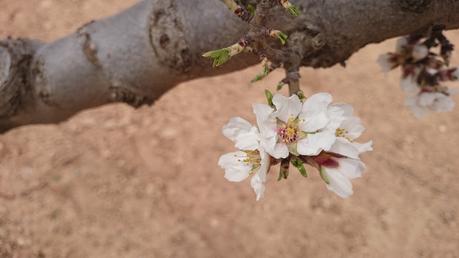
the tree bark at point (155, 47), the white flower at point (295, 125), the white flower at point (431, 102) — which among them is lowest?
the white flower at point (431, 102)

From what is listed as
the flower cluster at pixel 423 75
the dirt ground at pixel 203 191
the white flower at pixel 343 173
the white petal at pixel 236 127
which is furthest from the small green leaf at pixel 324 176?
the dirt ground at pixel 203 191

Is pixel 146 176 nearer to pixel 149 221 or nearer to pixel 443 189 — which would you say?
pixel 149 221

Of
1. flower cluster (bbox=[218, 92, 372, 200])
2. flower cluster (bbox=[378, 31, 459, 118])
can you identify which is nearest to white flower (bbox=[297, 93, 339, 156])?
flower cluster (bbox=[218, 92, 372, 200])

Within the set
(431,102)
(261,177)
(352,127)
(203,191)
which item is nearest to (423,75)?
(431,102)

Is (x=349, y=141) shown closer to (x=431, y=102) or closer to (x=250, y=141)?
(x=250, y=141)

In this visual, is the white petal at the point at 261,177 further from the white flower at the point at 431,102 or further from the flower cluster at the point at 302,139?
the white flower at the point at 431,102
